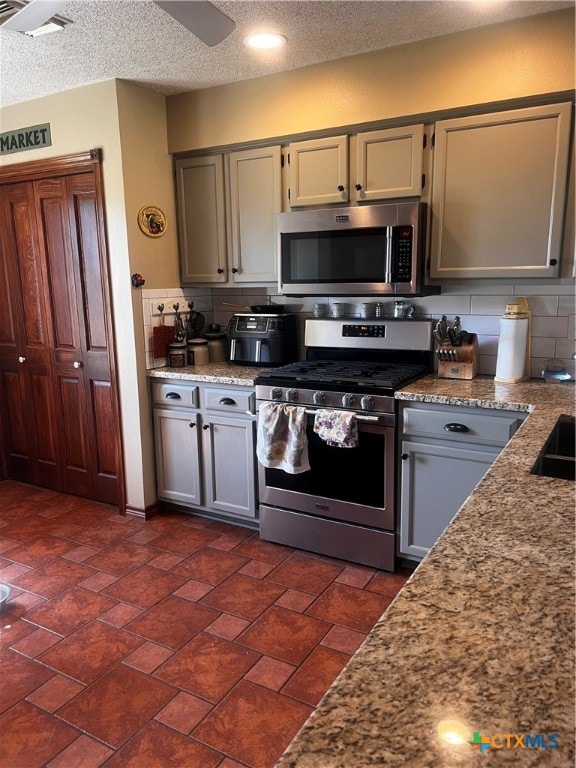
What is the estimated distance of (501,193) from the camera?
8.31ft

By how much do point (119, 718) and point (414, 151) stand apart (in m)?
2.68

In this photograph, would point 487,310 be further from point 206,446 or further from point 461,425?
point 206,446

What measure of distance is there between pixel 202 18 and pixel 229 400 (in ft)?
6.06

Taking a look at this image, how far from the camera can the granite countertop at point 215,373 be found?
2.99 metres

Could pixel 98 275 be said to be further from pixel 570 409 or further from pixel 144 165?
pixel 570 409

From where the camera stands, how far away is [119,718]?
1.84 meters

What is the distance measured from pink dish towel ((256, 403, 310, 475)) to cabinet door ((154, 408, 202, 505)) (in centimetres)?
56

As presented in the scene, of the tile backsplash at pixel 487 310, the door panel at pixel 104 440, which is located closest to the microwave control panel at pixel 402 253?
the tile backsplash at pixel 487 310

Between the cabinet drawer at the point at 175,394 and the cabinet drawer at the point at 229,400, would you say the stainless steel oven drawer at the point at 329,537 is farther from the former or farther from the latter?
the cabinet drawer at the point at 175,394

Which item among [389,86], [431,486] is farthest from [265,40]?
[431,486]

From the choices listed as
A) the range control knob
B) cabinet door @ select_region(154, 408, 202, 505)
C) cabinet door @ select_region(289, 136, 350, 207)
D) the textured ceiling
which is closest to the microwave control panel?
cabinet door @ select_region(289, 136, 350, 207)

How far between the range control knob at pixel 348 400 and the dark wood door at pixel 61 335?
5.02 ft

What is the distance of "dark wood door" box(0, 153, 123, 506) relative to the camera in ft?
10.9

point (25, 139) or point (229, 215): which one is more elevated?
point (25, 139)
